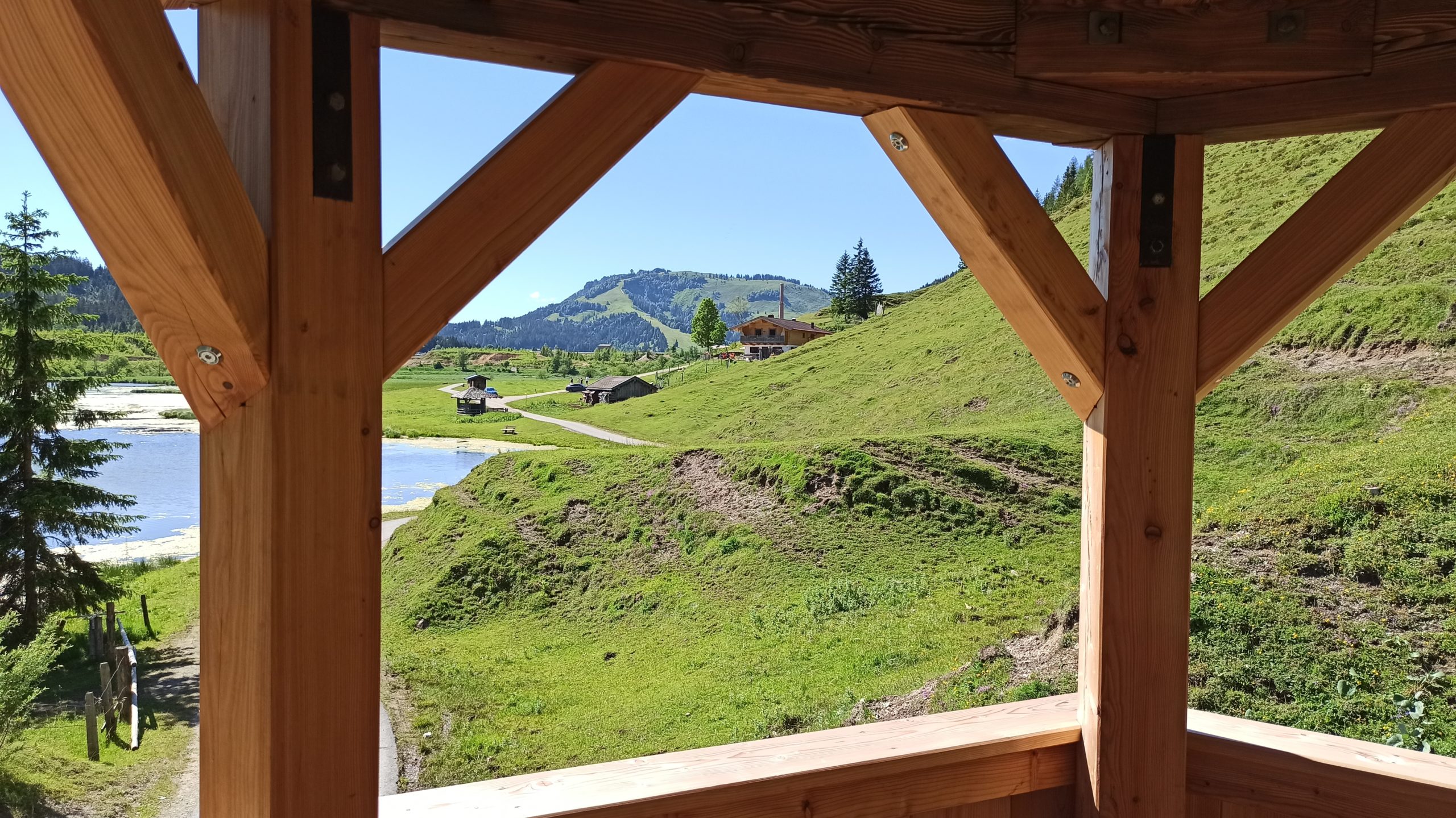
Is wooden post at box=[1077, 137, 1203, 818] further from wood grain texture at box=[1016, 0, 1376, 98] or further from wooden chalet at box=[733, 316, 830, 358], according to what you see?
wooden chalet at box=[733, 316, 830, 358]

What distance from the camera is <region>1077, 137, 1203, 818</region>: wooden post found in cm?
132

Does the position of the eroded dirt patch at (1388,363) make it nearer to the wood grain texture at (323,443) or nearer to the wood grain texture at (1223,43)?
the wood grain texture at (1223,43)

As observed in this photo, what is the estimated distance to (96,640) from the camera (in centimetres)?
928

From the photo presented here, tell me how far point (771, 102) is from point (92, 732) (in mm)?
9813

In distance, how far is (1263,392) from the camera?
9414 millimetres

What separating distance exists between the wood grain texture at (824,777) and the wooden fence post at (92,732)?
8.47m

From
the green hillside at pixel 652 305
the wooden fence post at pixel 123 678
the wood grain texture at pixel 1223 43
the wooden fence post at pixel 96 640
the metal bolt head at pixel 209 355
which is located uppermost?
the green hillside at pixel 652 305

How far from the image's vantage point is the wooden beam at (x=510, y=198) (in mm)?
899

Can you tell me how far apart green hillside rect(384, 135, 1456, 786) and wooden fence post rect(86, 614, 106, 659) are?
307 centimetres

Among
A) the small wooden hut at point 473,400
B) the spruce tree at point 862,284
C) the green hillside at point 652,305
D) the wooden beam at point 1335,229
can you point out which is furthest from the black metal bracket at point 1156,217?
the green hillside at point 652,305

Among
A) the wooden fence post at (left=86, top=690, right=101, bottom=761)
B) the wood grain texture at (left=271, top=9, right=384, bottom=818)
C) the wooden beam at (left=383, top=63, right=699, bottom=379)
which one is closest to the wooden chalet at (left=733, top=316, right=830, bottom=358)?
the wooden fence post at (left=86, top=690, right=101, bottom=761)

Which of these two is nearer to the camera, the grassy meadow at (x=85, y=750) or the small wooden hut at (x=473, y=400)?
the grassy meadow at (x=85, y=750)

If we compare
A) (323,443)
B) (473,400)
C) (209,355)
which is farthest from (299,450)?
(473,400)

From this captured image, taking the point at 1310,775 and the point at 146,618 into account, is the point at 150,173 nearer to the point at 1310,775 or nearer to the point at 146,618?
the point at 1310,775
